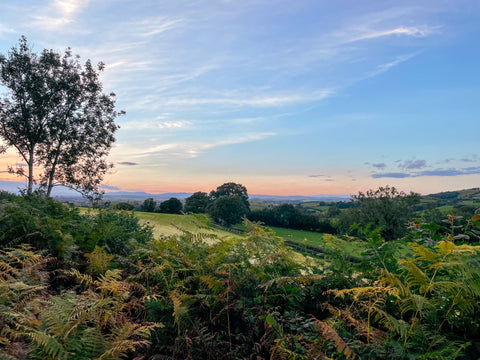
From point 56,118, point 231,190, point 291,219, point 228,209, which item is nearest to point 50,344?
point 56,118

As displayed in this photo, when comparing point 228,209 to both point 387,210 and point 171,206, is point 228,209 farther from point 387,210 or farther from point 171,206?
point 387,210

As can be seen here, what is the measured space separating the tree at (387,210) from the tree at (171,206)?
54.6 feet

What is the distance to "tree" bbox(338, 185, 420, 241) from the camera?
22.4m

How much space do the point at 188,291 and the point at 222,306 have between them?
0.48 m

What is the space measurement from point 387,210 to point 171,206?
67.0 ft

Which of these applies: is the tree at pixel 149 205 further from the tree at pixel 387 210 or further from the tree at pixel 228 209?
the tree at pixel 387 210

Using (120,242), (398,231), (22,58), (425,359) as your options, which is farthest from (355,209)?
(22,58)

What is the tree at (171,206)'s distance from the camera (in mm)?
30970

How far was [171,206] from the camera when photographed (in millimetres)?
31906

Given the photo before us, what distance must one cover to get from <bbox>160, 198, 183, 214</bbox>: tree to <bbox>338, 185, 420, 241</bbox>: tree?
16.6m

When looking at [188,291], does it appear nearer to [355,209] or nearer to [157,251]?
[157,251]

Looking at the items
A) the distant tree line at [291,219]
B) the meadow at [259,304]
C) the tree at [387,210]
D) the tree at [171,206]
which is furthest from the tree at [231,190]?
the meadow at [259,304]

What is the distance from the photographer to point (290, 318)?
2.77 meters

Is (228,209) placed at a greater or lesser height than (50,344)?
lesser
